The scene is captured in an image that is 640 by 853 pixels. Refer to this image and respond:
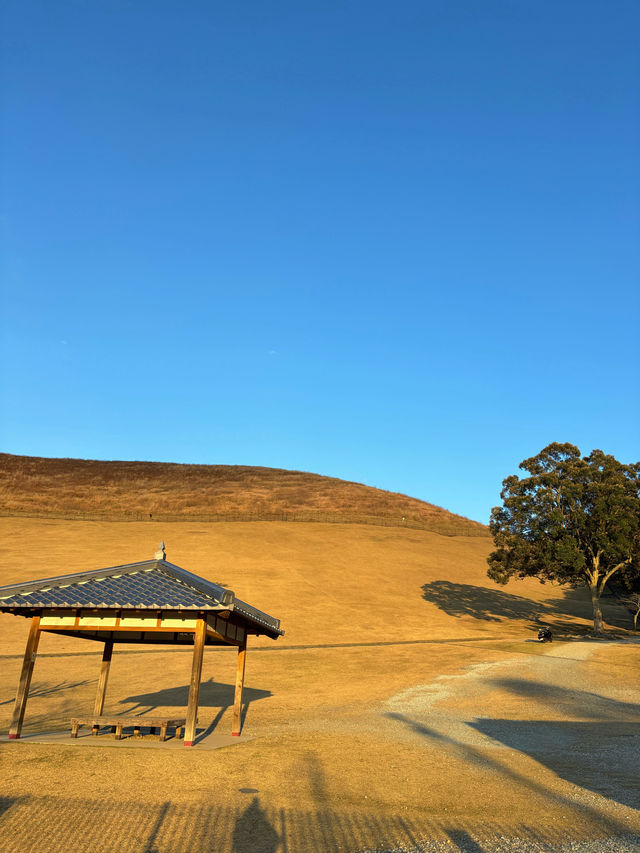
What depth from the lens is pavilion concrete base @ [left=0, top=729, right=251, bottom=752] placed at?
38.2 ft

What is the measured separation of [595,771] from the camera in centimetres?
1027

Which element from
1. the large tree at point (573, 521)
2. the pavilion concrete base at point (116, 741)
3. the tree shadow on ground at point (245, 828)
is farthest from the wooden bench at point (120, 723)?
the large tree at point (573, 521)

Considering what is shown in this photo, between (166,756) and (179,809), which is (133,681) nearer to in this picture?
(166,756)

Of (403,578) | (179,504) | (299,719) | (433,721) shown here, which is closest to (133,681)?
(299,719)

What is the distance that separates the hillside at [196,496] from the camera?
67.7 metres

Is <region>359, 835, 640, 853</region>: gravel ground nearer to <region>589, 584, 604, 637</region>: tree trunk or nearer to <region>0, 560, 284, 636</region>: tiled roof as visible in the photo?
<region>0, 560, 284, 636</region>: tiled roof

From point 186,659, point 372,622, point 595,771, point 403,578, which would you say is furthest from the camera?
point 403,578

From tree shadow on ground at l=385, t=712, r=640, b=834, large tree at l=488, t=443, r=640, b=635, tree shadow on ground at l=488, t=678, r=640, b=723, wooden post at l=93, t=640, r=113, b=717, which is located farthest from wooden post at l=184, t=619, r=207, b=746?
large tree at l=488, t=443, r=640, b=635

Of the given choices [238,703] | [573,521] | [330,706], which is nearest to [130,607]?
[238,703]

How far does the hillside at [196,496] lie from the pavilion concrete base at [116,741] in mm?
52344

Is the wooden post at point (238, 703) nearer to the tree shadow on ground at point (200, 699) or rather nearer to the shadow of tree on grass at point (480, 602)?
the tree shadow on ground at point (200, 699)

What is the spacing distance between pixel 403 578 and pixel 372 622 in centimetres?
1175

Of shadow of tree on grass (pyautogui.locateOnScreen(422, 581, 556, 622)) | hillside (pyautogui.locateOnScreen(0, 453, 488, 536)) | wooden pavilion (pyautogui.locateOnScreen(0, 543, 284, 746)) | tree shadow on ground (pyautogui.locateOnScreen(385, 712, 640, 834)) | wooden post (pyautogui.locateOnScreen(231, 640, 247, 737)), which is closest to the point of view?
tree shadow on ground (pyautogui.locateOnScreen(385, 712, 640, 834))

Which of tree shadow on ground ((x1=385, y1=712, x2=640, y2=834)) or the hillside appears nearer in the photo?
tree shadow on ground ((x1=385, y1=712, x2=640, y2=834))
